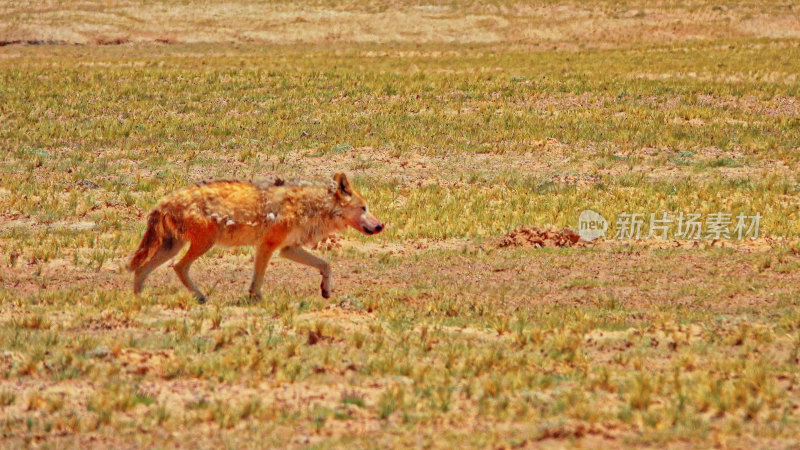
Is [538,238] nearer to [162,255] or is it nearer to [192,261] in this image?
[192,261]

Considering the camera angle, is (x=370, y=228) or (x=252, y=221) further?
(x=370, y=228)

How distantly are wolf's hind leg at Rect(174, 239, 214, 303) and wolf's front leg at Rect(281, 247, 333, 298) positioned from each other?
941 millimetres

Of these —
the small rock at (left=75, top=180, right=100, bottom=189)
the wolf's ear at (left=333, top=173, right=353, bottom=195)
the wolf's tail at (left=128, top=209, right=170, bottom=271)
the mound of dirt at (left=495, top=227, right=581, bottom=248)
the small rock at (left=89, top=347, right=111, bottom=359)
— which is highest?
the wolf's ear at (left=333, top=173, right=353, bottom=195)

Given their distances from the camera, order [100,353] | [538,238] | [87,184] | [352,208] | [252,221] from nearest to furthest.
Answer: [100,353]
[252,221]
[352,208]
[538,238]
[87,184]

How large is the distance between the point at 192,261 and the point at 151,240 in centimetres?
53

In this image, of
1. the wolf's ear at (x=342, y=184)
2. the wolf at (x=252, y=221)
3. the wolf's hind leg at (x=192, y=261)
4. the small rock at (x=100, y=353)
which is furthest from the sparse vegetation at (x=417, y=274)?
the wolf's ear at (x=342, y=184)

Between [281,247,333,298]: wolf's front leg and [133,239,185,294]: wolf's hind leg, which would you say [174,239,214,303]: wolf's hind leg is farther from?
[281,247,333,298]: wolf's front leg

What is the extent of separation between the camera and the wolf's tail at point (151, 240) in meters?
13.3

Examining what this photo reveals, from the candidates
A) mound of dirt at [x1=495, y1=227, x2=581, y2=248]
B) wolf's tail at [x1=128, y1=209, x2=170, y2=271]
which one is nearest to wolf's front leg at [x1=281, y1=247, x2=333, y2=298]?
wolf's tail at [x1=128, y1=209, x2=170, y2=271]

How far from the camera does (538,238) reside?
710 inches

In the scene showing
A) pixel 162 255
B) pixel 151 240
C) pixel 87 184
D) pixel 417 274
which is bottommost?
pixel 87 184

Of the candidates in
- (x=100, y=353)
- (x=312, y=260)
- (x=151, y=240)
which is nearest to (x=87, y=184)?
(x=151, y=240)

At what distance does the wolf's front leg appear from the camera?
13.8 m

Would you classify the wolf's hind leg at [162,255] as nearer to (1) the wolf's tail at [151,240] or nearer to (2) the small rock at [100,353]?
(1) the wolf's tail at [151,240]
